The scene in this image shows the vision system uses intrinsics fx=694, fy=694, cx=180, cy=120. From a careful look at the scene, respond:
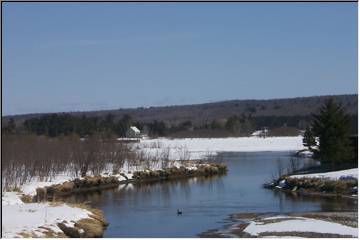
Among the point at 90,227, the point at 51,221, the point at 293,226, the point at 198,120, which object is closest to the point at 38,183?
the point at 90,227

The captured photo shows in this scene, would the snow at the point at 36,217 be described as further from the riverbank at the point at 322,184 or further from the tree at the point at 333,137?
the tree at the point at 333,137

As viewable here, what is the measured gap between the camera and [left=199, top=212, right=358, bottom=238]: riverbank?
60.6 ft

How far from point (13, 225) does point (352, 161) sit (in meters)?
26.6

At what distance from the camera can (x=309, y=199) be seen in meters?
29.9

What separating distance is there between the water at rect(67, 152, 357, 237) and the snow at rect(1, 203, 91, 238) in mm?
1186

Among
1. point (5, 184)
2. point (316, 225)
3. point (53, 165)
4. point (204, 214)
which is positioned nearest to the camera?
point (316, 225)

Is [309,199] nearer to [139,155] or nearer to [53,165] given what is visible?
[53,165]

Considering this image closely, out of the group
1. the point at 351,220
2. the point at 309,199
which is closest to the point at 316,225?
the point at 351,220

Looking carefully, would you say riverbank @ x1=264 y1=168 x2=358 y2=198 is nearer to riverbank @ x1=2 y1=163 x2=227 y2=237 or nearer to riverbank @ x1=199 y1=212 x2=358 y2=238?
riverbank @ x1=199 y1=212 x2=358 y2=238

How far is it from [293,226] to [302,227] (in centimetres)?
37

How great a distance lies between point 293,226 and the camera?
Answer: 1983 cm

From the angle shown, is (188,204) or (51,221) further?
(188,204)

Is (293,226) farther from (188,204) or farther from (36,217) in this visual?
(188,204)

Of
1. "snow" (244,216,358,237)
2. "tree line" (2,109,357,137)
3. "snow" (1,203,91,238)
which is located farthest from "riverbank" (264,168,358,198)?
"tree line" (2,109,357,137)
